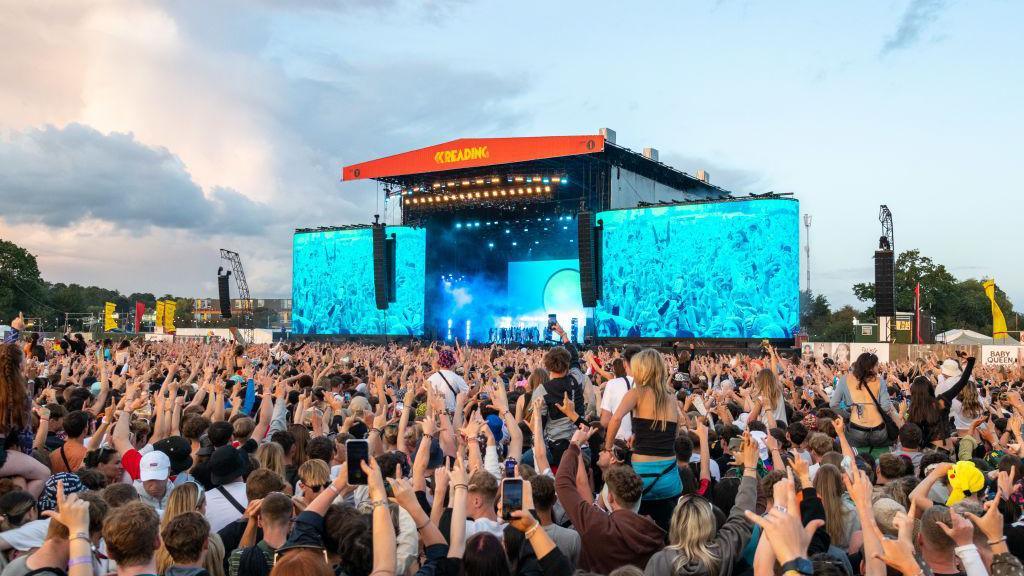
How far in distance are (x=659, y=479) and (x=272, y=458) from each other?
2251mm

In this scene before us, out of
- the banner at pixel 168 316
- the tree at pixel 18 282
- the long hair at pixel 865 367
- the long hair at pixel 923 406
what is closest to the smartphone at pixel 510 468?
the long hair at pixel 865 367

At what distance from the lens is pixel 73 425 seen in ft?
17.1

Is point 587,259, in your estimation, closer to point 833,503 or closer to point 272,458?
point 272,458

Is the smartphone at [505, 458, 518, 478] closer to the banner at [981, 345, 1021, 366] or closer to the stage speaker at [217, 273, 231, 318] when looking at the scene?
the banner at [981, 345, 1021, 366]

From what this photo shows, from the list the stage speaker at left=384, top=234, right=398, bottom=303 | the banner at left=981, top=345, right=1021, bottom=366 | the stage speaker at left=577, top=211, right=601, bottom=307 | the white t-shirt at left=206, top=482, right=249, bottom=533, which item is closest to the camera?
the white t-shirt at left=206, top=482, right=249, bottom=533

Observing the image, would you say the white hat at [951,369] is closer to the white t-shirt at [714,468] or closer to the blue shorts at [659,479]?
the white t-shirt at [714,468]

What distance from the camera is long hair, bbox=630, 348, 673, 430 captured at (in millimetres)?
4570

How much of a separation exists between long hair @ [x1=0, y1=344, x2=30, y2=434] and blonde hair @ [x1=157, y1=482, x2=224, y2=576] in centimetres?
161

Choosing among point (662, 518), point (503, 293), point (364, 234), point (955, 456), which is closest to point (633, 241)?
point (503, 293)

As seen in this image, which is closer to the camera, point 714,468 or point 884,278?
point 714,468

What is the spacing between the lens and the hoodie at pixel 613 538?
11.5 ft

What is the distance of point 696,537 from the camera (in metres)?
3.13

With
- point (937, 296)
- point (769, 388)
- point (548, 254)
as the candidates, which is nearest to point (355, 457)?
point (769, 388)

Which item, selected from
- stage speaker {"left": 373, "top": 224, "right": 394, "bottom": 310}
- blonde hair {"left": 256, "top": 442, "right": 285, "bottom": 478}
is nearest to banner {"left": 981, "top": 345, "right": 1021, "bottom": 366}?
blonde hair {"left": 256, "top": 442, "right": 285, "bottom": 478}
